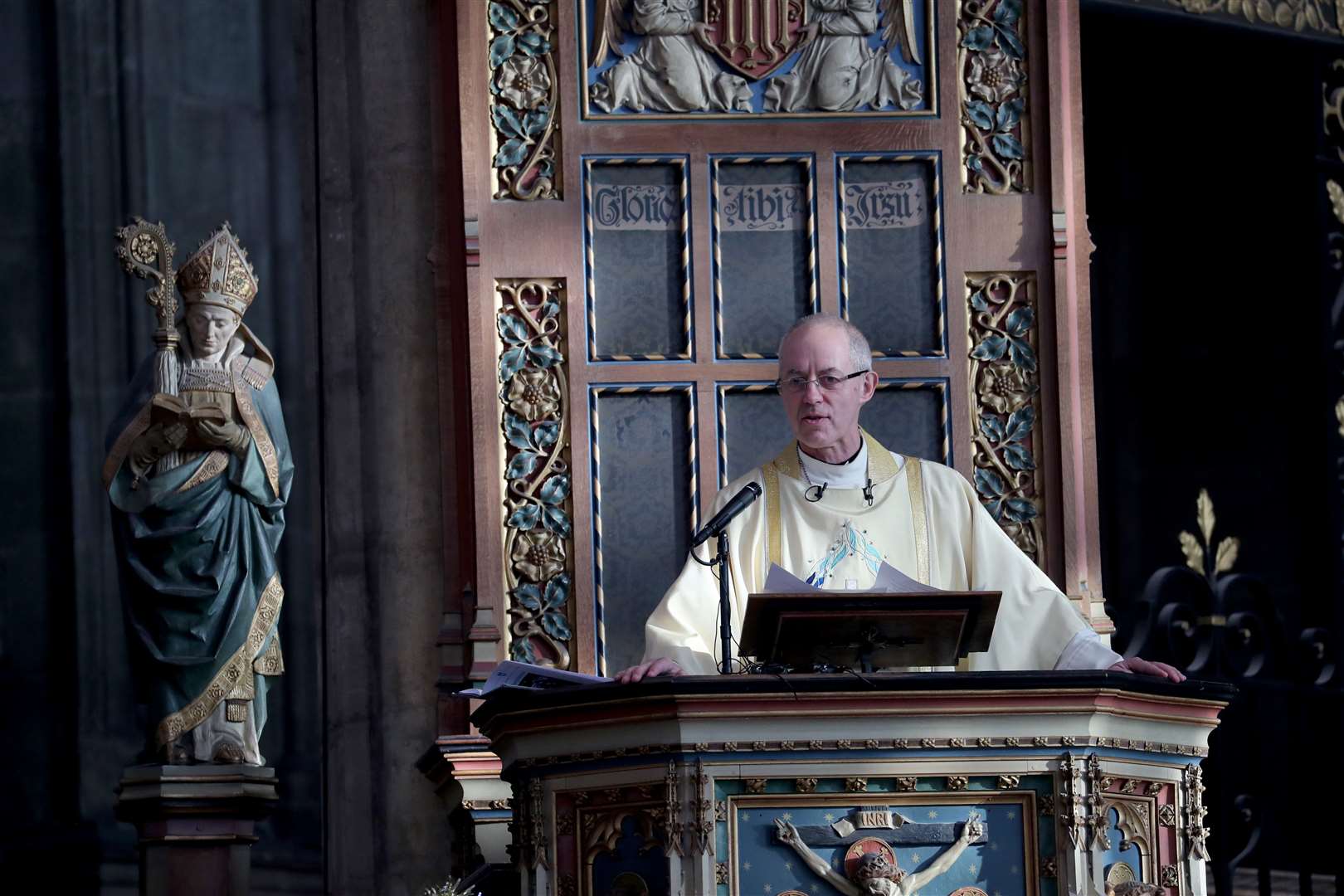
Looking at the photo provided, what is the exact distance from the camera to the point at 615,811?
6.57m

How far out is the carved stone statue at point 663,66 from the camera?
980 centimetres

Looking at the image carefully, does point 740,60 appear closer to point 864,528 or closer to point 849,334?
point 849,334

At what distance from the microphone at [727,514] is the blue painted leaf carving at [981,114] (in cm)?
348

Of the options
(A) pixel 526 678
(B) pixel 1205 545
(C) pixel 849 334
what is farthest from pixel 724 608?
(B) pixel 1205 545

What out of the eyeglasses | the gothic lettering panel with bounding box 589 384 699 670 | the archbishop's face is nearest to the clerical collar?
the archbishop's face

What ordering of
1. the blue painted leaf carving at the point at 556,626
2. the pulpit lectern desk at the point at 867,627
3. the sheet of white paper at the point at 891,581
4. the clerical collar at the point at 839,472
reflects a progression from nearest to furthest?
the pulpit lectern desk at the point at 867,627 < the sheet of white paper at the point at 891,581 < the clerical collar at the point at 839,472 < the blue painted leaf carving at the point at 556,626

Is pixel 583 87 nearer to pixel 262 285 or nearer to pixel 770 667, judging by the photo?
pixel 262 285

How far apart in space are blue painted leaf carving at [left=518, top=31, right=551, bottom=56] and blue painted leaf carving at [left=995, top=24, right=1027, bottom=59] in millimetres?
1712

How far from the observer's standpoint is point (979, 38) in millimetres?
9992

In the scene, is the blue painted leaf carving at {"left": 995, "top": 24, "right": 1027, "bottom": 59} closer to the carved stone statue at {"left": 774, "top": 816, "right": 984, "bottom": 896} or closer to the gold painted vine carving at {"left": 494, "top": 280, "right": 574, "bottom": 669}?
the gold painted vine carving at {"left": 494, "top": 280, "right": 574, "bottom": 669}

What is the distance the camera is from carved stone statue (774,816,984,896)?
6.30 metres

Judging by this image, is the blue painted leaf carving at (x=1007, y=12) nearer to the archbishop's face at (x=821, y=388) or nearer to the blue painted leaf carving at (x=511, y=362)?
the blue painted leaf carving at (x=511, y=362)

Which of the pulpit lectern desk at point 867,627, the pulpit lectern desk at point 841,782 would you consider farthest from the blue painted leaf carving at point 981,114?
the pulpit lectern desk at point 841,782

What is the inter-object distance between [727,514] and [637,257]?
10.5 feet
